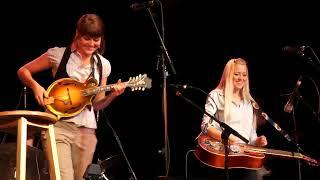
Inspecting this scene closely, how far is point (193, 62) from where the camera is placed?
5.98 meters

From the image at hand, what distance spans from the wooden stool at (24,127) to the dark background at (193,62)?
2596 millimetres

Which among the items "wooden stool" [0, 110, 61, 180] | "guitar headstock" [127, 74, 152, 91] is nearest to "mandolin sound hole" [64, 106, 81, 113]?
"guitar headstock" [127, 74, 152, 91]

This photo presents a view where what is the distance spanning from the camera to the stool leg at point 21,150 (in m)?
2.57

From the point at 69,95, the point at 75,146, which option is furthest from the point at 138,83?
the point at 75,146

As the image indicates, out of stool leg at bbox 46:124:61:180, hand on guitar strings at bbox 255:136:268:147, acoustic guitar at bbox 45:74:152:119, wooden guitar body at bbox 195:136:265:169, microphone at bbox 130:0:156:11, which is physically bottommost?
wooden guitar body at bbox 195:136:265:169

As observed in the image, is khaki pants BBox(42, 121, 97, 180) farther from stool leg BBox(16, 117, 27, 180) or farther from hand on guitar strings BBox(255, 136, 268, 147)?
hand on guitar strings BBox(255, 136, 268, 147)

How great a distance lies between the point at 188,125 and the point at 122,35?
4.47 feet

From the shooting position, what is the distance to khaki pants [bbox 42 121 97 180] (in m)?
3.59

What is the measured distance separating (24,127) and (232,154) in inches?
91.9

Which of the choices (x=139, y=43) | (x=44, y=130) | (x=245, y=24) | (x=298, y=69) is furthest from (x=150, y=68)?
(x=44, y=130)

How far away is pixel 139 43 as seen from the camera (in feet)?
19.3

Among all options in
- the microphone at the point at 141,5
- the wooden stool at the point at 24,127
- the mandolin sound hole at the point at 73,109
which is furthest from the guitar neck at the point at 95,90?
the wooden stool at the point at 24,127

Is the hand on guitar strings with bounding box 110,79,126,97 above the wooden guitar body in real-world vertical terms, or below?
above

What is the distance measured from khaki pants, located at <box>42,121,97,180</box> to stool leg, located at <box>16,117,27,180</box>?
3.01 feet
